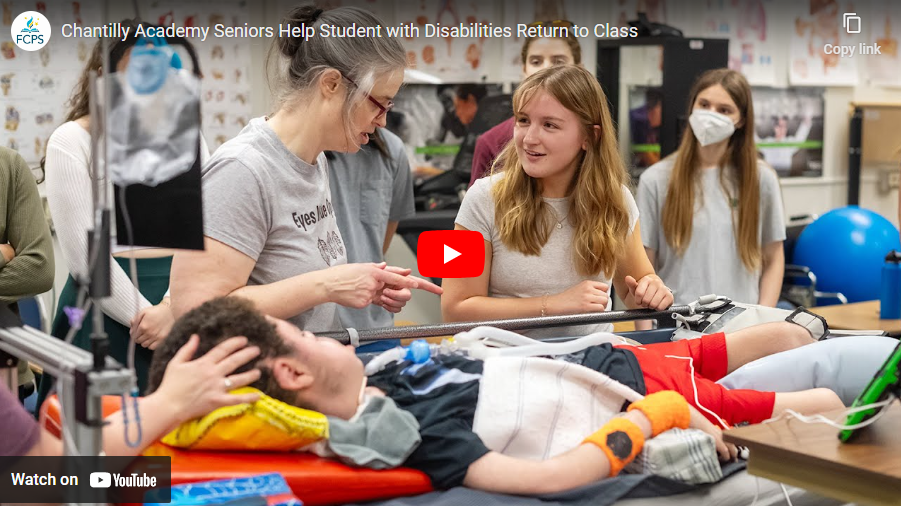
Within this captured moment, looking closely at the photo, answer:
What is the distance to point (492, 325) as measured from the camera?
7.06ft

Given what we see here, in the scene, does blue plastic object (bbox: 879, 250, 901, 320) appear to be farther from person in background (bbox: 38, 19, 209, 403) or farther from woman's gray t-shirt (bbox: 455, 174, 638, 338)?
person in background (bbox: 38, 19, 209, 403)

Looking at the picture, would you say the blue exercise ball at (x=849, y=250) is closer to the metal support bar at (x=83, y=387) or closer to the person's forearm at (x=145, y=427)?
the person's forearm at (x=145, y=427)

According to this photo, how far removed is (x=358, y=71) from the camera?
6.28 feet

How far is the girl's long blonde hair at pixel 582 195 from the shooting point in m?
2.34

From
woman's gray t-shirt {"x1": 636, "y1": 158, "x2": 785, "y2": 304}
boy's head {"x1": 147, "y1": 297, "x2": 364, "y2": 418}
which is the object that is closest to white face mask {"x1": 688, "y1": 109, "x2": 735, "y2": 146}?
woman's gray t-shirt {"x1": 636, "y1": 158, "x2": 785, "y2": 304}

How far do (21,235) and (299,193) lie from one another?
3.77ft

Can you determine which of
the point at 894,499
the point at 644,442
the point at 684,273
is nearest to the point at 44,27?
the point at 684,273

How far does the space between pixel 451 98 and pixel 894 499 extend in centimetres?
376

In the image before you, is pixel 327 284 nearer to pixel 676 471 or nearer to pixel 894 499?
pixel 676 471

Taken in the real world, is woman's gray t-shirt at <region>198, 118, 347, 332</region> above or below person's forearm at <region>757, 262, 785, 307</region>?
above

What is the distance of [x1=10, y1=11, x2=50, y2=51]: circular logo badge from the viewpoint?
374 centimetres

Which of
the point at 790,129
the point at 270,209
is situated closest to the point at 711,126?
the point at 270,209

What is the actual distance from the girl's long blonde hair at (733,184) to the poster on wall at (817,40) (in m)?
2.84

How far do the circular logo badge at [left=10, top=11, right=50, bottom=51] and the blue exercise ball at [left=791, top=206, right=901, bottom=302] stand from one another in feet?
12.8
